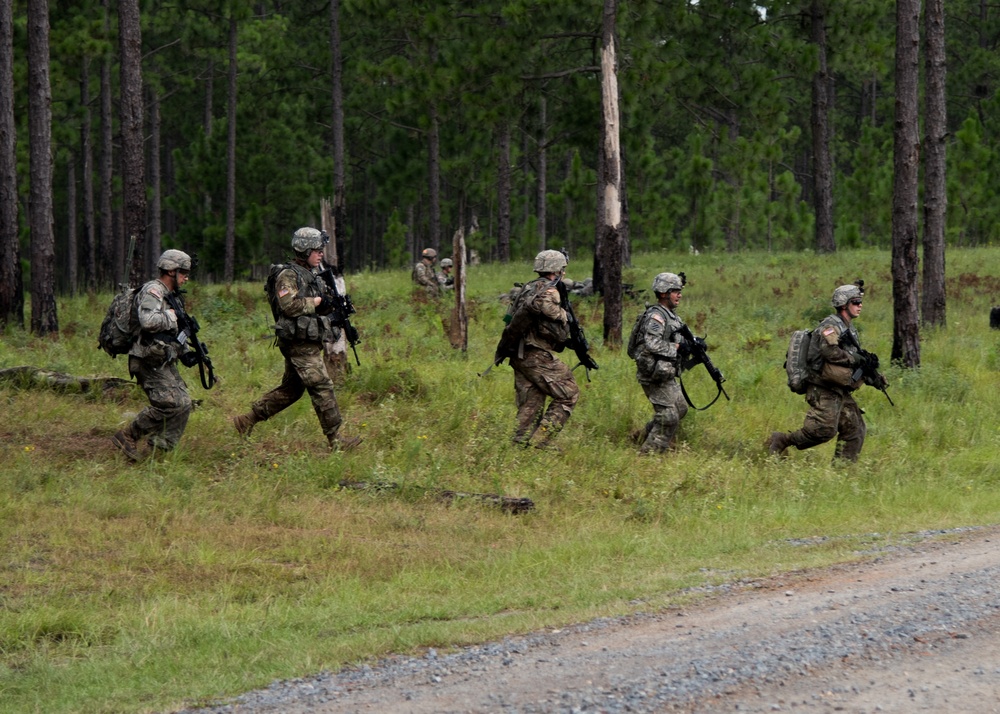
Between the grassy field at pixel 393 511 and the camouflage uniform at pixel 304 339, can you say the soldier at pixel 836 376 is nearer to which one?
the grassy field at pixel 393 511

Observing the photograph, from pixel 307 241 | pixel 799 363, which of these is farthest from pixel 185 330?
pixel 799 363

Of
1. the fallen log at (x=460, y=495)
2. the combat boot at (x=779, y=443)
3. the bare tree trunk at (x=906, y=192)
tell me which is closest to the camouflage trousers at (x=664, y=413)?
the combat boot at (x=779, y=443)

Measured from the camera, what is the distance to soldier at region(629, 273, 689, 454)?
10484 millimetres

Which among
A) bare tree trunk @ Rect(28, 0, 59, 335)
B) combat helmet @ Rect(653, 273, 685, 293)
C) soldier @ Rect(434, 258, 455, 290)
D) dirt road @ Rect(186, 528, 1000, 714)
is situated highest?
bare tree trunk @ Rect(28, 0, 59, 335)

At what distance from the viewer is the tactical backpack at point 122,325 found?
923 centimetres

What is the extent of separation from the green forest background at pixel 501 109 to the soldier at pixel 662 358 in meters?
7.91

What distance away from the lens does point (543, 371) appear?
34.7ft

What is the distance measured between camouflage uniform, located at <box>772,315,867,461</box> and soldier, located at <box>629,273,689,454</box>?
1.16 metres

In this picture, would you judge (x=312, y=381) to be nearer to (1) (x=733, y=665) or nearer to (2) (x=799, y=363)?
(2) (x=799, y=363)

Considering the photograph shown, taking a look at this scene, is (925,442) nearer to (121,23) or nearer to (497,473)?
(497,473)

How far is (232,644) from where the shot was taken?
19.7ft

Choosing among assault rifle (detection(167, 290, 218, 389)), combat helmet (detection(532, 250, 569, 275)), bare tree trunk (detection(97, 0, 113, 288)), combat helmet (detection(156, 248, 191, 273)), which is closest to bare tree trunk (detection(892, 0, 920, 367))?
combat helmet (detection(532, 250, 569, 275))

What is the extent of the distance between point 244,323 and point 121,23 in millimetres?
4517

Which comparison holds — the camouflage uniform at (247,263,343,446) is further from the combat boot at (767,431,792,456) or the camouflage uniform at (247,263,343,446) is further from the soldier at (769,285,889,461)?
the soldier at (769,285,889,461)
